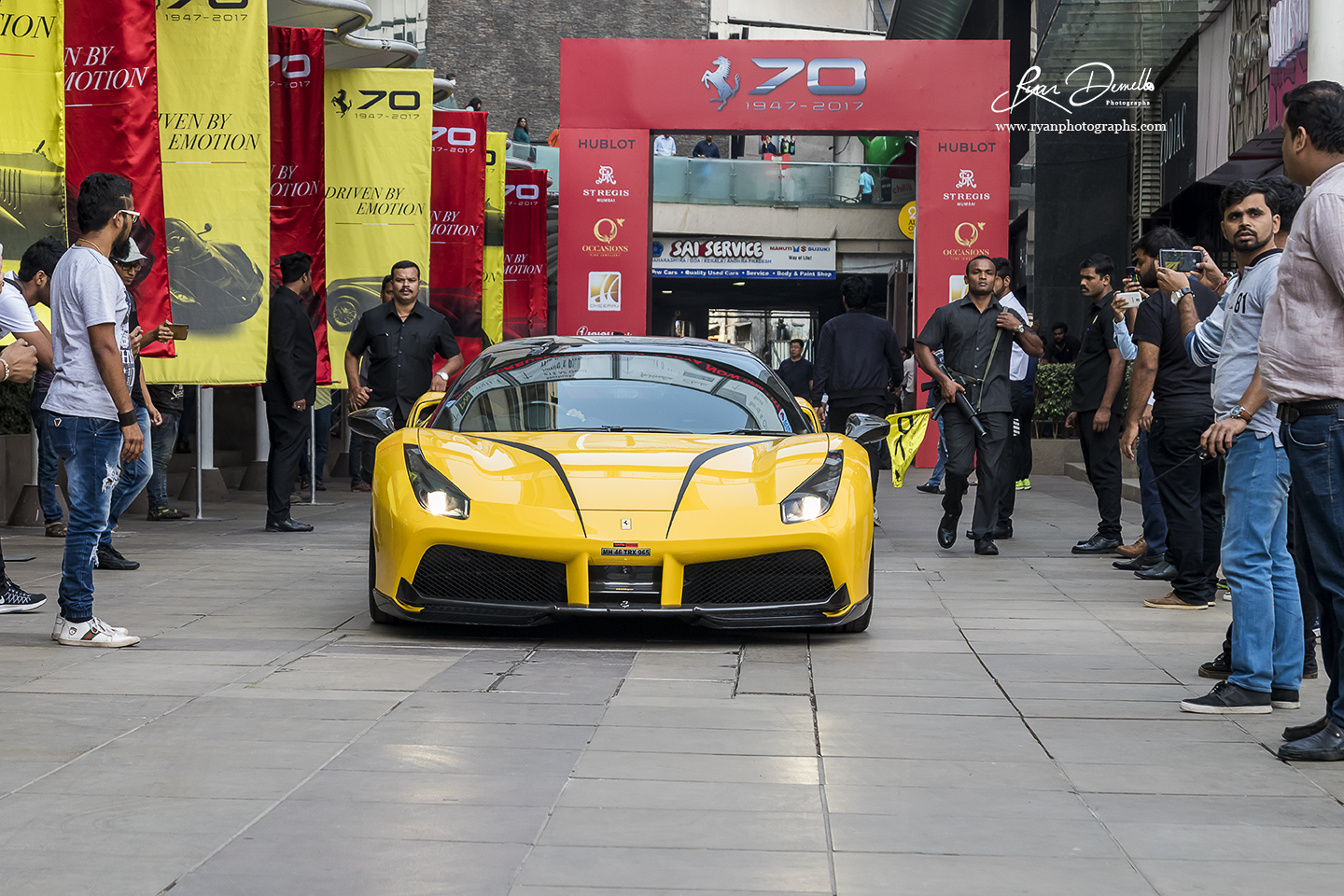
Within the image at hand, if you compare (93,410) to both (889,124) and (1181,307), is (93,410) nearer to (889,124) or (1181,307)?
(1181,307)

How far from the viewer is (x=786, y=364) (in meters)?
23.5

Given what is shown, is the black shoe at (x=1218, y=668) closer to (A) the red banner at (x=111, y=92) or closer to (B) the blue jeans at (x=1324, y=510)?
(B) the blue jeans at (x=1324, y=510)

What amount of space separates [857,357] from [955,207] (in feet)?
→ 38.5

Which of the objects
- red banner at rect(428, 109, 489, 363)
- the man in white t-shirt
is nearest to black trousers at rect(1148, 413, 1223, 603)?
the man in white t-shirt

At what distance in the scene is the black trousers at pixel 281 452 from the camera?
34.5 ft

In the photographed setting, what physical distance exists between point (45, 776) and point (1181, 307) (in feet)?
16.5

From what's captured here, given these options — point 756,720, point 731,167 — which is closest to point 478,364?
point 756,720

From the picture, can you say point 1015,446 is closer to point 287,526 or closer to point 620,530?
point 287,526

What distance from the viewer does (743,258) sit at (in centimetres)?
2895

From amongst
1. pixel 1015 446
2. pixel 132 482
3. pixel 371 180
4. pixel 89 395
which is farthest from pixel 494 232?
pixel 89 395

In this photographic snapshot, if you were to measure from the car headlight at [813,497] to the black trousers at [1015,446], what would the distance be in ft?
12.6

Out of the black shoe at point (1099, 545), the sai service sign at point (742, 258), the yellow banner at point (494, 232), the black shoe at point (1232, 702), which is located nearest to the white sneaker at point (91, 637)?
the black shoe at point (1232, 702)

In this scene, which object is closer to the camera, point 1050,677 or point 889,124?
point 1050,677

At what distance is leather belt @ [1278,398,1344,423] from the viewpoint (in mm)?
4031
